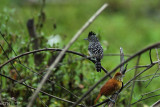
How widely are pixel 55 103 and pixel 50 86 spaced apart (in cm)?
19

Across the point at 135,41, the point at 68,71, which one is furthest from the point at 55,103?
the point at 135,41

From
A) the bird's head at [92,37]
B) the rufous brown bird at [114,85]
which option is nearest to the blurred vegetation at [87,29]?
the bird's head at [92,37]

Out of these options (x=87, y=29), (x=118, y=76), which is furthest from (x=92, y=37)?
(x=87, y=29)

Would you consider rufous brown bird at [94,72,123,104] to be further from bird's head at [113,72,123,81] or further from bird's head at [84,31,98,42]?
bird's head at [84,31,98,42]

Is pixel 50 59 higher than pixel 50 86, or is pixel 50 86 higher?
pixel 50 59

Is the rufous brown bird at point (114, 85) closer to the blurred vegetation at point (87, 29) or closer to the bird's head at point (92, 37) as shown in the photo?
the blurred vegetation at point (87, 29)

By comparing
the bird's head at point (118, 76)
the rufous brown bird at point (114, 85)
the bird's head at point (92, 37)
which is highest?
the bird's head at point (92, 37)

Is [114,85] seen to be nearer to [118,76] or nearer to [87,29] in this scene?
[118,76]

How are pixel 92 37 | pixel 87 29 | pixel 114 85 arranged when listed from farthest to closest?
1. pixel 87 29
2. pixel 92 37
3. pixel 114 85

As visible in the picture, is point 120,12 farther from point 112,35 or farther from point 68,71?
point 68,71

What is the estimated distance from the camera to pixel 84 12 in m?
7.87

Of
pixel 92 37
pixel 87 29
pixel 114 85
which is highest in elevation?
pixel 87 29

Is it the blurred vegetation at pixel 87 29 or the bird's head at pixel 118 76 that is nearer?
the bird's head at pixel 118 76

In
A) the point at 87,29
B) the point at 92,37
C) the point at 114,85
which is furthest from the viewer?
the point at 87,29
